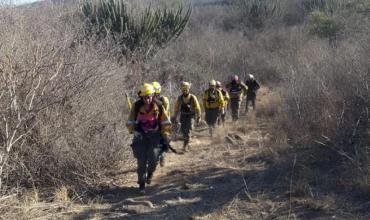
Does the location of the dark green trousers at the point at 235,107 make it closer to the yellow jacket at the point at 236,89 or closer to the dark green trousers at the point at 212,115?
the yellow jacket at the point at 236,89

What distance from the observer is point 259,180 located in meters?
7.07

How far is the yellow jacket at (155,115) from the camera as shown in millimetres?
7203

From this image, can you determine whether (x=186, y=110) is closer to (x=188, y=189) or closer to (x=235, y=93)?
(x=188, y=189)

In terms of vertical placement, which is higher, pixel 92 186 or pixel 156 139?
pixel 156 139

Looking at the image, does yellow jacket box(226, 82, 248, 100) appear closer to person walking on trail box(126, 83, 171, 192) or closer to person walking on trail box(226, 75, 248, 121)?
person walking on trail box(226, 75, 248, 121)

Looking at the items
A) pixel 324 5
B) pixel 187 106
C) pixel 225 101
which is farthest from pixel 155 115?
pixel 324 5

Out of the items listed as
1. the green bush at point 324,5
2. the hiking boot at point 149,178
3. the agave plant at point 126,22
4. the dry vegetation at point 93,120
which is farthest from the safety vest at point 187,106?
the green bush at point 324,5

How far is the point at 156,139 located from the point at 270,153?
6.83ft

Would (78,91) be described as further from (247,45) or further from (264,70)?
(247,45)

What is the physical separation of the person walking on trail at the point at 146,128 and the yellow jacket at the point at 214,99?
4.59m

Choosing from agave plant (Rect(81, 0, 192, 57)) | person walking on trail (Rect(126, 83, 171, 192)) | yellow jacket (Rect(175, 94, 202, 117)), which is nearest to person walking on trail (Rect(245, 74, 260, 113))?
agave plant (Rect(81, 0, 192, 57))

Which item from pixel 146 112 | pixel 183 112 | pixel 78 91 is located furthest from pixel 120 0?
pixel 146 112

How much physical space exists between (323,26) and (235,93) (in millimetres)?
9989

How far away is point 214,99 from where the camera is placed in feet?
38.6
